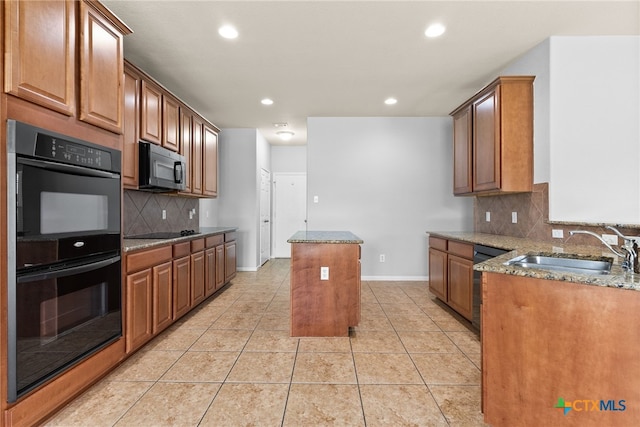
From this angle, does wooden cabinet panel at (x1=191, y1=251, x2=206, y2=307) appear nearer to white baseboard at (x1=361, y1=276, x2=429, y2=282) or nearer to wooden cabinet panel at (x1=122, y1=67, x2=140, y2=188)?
wooden cabinet panel at (x1=122, y1=67, x2=140, y2=188)

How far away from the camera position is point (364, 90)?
3.75 m

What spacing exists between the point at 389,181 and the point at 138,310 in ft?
12.5

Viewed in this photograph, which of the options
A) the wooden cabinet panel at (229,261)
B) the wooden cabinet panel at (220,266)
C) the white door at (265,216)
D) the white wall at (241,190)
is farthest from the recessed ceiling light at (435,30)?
the white door at (265,216)

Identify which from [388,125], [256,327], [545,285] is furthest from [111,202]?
[388,125]

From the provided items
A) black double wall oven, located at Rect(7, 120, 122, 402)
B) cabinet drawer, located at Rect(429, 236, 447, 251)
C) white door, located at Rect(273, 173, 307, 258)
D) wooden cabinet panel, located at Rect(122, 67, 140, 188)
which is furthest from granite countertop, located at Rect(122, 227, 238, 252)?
white door, located at Rect(273, 173, 307, 258)

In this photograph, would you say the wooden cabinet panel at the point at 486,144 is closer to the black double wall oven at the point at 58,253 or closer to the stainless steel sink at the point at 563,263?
the stainless steel sink at the point at 563,263

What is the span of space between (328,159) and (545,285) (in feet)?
12.3

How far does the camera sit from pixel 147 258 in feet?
7.87

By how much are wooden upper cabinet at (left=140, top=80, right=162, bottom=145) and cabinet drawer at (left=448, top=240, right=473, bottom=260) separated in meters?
3.32

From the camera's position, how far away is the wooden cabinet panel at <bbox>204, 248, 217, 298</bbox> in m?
3.59

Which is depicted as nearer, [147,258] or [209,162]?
[147,258]

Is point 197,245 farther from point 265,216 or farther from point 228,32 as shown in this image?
point 265,216

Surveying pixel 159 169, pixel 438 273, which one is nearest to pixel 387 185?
pixel 438 273

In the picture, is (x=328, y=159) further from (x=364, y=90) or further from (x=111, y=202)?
(x=111, y=202)
